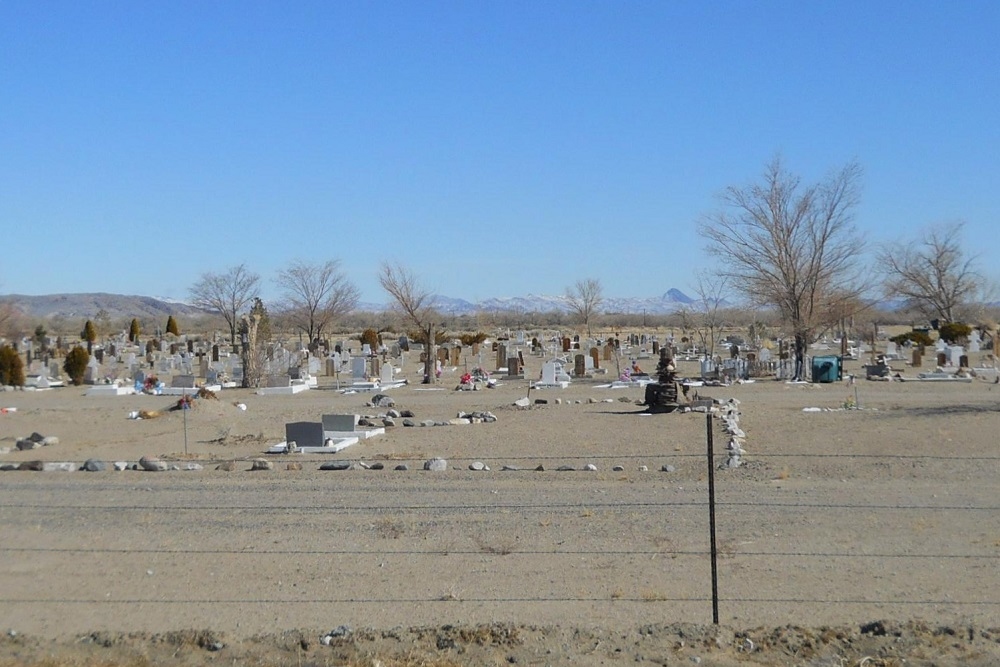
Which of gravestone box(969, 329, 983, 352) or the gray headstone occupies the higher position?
gravestone box(969, 329, 983, 352)

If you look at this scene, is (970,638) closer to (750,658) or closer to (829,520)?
Answer: (750,658)

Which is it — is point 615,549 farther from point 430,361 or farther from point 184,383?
point 430,361

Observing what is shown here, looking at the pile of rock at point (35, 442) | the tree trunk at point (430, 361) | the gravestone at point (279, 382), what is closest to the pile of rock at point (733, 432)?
the pile of rock at point (35, 442)

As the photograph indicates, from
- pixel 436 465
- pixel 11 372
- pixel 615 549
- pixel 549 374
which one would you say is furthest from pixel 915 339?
pixel 615 549

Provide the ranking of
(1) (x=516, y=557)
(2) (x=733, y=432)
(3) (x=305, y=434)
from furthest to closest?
(2) (x=733, y=432) < (3) (x=305, y=434) < (1) (x=516, y=557)

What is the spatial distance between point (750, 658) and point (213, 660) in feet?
11.9

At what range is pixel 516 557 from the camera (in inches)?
370

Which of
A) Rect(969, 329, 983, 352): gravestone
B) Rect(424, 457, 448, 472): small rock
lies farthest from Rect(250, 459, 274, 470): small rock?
Rect(969, 329, 983, 352): gravestone

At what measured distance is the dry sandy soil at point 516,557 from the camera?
689 cm

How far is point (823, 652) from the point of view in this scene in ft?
21.8

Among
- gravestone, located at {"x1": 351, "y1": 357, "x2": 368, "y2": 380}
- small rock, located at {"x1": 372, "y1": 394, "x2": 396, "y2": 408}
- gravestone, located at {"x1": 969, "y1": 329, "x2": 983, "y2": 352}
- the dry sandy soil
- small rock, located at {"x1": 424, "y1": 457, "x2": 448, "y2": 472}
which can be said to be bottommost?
the dry sandy soil

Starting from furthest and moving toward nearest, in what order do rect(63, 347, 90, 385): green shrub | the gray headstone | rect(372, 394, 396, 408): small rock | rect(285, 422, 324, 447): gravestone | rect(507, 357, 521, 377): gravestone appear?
rect(507, 357, 521, 377): gravestone
rect(63, 347, 90, 385): green shrub
the gray headstone
rect(372, 394, 396, 408): small rock
rect(285, 422, 324, 447): gravestone

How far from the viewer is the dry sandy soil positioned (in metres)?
6.89

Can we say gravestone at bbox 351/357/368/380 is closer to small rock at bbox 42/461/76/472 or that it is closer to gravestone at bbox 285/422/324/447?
gravestone at bbox 285/422/324/447
